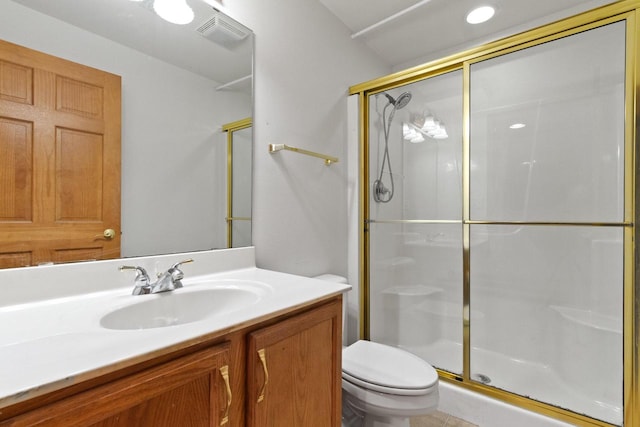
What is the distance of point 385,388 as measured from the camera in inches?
46.8

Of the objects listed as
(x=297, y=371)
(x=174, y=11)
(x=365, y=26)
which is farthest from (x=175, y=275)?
(x=365, y=26)

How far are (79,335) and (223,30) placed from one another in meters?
1.28

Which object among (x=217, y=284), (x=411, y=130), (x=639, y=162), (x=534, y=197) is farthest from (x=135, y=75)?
(x=534, y=197)

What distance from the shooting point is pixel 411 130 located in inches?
87.7

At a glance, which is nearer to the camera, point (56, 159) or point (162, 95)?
point (56, 159)

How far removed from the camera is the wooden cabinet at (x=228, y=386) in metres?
0.49

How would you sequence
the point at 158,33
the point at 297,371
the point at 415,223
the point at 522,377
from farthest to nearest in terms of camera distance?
the point at 415,223
the point at 522,377
the point at 158,33
the point at 297,371

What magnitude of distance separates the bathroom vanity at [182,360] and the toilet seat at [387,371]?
27 centimetres

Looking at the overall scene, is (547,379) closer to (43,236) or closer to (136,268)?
(136,268)

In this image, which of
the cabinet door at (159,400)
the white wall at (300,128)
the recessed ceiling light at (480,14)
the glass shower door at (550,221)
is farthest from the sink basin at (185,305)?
the recessed ceiling light at (480,14)

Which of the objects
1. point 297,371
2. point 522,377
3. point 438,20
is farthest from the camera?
point 438,20

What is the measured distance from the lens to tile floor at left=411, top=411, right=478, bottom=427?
1.59 m

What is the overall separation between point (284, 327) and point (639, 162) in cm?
159

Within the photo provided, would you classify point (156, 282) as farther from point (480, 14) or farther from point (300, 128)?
point (480, 14)
